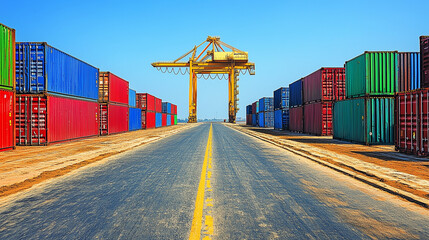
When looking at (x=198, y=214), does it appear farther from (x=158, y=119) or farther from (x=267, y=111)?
Answer: (x=158, y=119)

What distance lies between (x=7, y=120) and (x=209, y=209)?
1456cm

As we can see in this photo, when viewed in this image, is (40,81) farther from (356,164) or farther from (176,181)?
(356,164)

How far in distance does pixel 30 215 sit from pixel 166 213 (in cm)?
235

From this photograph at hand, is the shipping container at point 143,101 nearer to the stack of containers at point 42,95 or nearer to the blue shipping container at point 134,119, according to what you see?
the blue shipping container at point 134,119

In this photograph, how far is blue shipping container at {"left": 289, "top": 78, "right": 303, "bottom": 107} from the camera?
3203 cm

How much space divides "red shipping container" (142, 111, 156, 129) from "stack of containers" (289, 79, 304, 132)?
24097mm

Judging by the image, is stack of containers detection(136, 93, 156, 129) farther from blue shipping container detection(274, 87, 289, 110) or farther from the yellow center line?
the yellow center line

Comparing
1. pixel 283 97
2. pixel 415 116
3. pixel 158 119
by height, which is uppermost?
pixel 283 97

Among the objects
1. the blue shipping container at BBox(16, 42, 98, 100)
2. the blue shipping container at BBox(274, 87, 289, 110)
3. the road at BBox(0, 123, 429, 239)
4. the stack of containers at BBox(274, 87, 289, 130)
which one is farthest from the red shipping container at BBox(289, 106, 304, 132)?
the road at BBox(0, 123, 429, 239)

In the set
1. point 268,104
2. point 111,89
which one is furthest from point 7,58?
point 268,104

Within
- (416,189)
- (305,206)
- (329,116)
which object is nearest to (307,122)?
(329,116)

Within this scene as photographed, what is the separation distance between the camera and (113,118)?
2991 centimetres

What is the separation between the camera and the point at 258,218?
182 inches

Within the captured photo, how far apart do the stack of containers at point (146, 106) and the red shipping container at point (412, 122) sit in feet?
126
